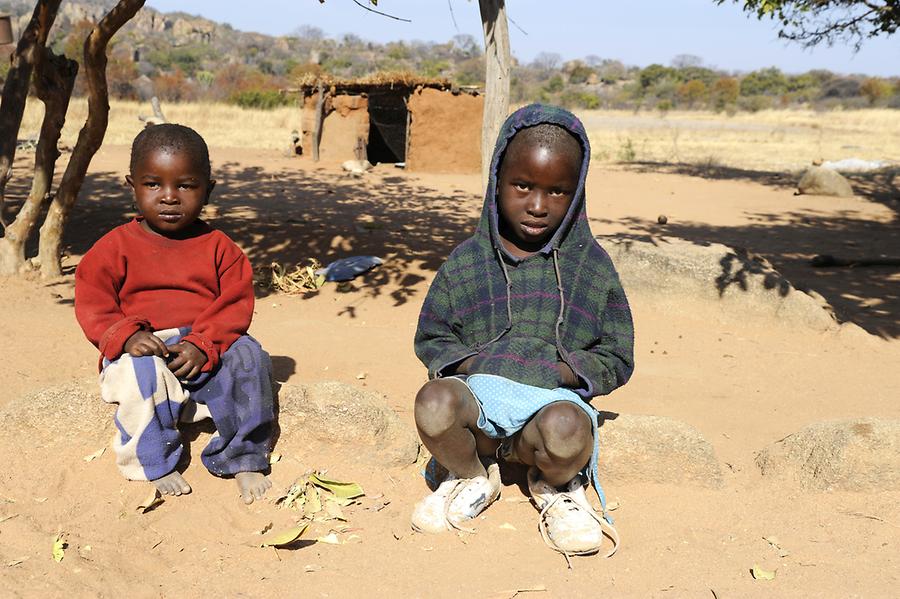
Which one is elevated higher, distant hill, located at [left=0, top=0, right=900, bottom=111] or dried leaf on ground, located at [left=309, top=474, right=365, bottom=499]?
distant hill, located at [left=0, top=0, right=900, bottom=111]

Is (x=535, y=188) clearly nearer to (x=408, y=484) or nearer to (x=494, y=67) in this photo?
(x=408, y=484)

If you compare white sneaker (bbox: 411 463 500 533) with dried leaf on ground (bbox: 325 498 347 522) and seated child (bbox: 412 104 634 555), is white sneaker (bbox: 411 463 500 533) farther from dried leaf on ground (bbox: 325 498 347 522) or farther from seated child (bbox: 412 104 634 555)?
dried leaf on ground (bbox: 325 498 347 522)

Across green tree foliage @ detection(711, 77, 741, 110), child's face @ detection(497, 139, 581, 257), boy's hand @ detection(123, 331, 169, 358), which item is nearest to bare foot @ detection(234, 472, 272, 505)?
boy's hand @ detection(123, 331, 169, 358)

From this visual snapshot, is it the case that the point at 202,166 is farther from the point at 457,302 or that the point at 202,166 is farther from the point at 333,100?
the point at 333,100

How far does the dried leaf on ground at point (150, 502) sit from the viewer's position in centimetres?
307

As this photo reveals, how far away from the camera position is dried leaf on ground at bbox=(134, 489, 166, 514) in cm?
307

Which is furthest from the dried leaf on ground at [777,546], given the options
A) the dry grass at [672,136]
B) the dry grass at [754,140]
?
the dry grass at [754,140]

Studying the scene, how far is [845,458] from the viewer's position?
3.27 m

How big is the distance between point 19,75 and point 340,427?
5296mm

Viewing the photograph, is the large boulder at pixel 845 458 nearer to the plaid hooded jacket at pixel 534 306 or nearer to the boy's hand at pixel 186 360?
the plaid hooded jacket at pixel 534 306

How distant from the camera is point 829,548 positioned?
2881 mm

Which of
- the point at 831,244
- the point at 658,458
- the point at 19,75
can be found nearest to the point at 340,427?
the point at 658,458

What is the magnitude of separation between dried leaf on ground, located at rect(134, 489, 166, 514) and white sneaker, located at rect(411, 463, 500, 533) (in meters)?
0.96

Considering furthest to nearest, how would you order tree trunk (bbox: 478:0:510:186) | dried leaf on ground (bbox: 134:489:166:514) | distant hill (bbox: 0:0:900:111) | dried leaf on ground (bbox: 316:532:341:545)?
distant hill (bbox: 0:0:900:111)
tree trunk (bbox: 478:0:510:186)
dried leaf on ground (bbox: 134:489:166:514)
dried leaf on ground (bbox: 316:532:341:545)
